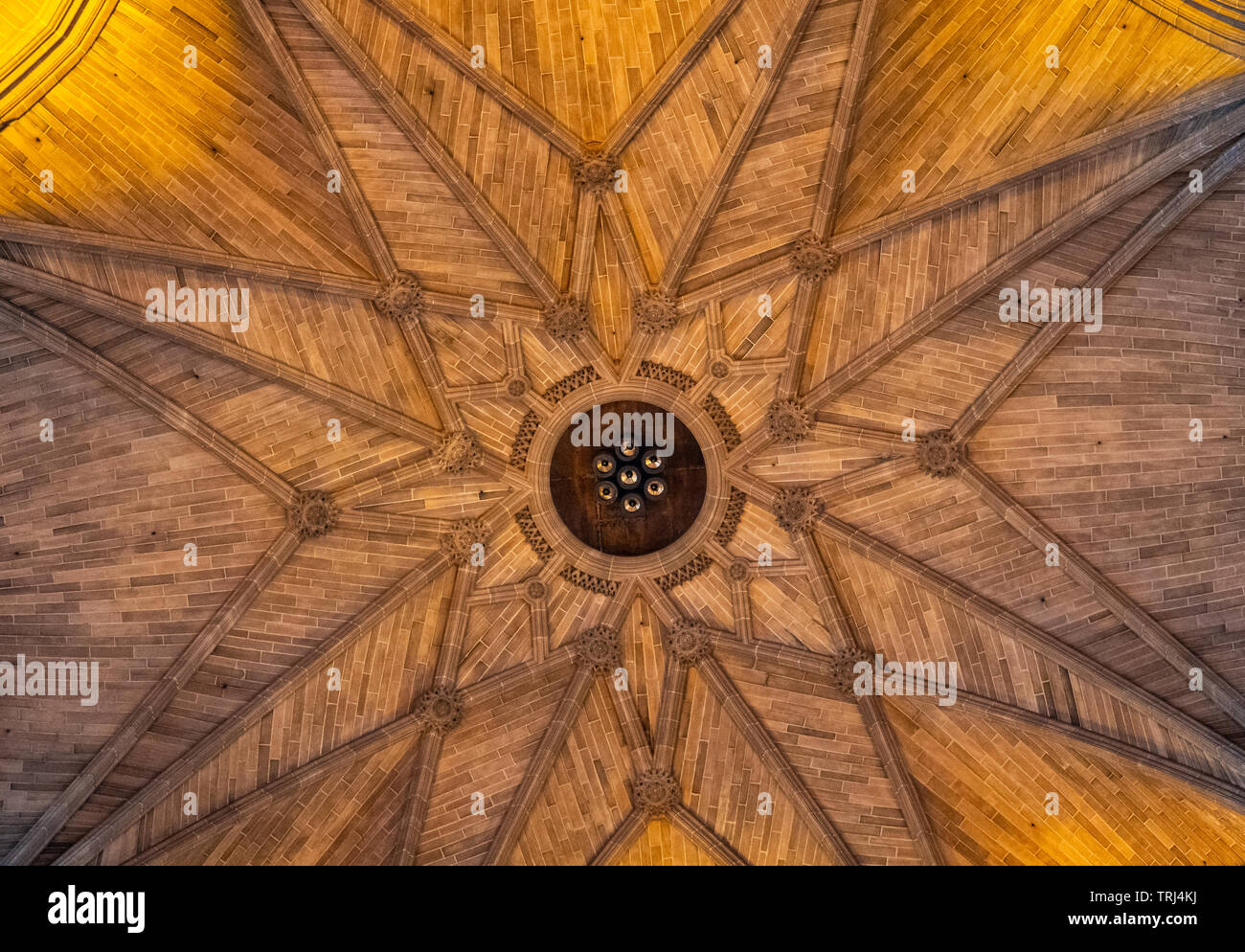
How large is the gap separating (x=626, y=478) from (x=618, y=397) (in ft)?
4.56

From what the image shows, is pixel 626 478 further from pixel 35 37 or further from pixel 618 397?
pixel 35 37

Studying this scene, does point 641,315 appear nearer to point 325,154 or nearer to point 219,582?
point 325,154

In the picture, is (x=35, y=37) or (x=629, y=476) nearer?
(x=35, y=37)

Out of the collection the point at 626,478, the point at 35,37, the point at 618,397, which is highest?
the point at 35,37

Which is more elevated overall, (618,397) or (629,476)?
(618,397)

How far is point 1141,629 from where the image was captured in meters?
19.9

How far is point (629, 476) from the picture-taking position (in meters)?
21.6

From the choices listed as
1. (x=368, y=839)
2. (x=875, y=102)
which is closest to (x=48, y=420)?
(x=368, y=839)

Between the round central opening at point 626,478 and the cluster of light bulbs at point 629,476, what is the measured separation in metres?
0.02

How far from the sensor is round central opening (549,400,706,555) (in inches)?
851

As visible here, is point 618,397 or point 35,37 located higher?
point 35,37

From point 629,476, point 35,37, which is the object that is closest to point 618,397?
point 629,476

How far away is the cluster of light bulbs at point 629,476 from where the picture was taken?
21.6 m

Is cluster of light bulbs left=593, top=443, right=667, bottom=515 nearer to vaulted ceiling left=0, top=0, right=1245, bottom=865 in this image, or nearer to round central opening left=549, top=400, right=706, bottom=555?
round central opening left=549, top=400, right=706, bottom=555
